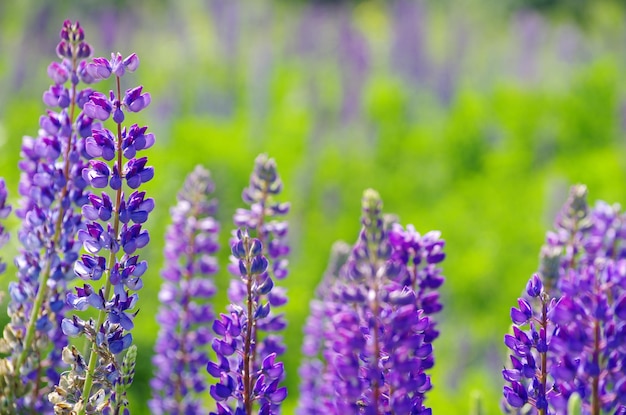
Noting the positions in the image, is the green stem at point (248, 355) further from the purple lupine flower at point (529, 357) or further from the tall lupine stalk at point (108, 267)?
the purple lupine flower at point (529, 357)

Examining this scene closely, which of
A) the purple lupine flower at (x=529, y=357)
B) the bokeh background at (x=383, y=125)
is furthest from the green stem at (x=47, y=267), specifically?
the bokeh background at (x=383, y=125)

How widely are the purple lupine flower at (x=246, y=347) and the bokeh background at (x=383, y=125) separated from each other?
1.32 m

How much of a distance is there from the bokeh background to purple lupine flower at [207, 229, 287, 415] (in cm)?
132

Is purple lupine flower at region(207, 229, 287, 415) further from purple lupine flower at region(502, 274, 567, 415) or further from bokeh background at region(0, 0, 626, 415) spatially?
bokeh background at region(0, 0, 626, 415)

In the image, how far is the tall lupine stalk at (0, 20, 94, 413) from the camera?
118 centimetres

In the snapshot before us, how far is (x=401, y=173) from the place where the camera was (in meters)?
6.43

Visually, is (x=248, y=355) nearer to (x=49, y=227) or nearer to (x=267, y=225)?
→ (x=49, y=227)

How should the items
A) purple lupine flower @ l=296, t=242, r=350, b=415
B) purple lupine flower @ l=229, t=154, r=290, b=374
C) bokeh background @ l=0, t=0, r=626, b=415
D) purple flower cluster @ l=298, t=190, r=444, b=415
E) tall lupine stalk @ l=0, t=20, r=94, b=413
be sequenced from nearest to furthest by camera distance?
purple flower cluster @ l=298, t=190, r=444, b=415 < tall lupine stalk @ l=0, t=20, r=94, b=413 < purple lupine flower @ l=229, t=154, r=290, b=374 < purple lupine flower @ l=296, t=242, r=350, b=415 < bokeh background @ l=0, t=0, r=626, b=415

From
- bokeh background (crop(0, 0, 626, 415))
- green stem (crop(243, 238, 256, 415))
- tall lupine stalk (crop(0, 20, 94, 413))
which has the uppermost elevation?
bokeh background (crop(0, 0, 626, 415))

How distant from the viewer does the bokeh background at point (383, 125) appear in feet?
15.0

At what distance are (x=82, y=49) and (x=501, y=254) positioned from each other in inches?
158

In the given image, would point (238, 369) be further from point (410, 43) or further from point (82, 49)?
point (410, 43)

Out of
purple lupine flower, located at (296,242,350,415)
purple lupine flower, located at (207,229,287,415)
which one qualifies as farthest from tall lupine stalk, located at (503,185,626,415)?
purple lupine flower, located at (296,242,350,415)

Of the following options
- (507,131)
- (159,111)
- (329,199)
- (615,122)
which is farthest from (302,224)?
(615,122)
